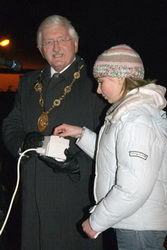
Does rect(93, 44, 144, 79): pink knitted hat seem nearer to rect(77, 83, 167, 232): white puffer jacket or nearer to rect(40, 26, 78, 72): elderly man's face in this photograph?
rect(77, 83, 167, 232): white puffer jacket

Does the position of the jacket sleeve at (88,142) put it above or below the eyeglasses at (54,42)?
below

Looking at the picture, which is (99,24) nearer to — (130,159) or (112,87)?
(112,87)

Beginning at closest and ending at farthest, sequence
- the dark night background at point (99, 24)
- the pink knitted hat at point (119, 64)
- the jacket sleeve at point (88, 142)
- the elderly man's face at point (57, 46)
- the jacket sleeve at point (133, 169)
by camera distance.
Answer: the jacket sleeve at point (133, 169)
the pink knitted hat at point (119, 64)
the jacket sleeve at point (88, 142)
the elderly man's face at point (57, 46)
the dark night background at point (99, 24)

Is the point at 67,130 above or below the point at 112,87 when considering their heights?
below

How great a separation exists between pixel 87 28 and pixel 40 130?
2.77m

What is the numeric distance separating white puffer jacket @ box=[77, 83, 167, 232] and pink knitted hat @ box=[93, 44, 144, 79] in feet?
0.22

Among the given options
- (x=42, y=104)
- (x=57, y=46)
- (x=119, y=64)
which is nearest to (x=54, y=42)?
(x=57, y=46)

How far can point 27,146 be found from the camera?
1314 millimetres

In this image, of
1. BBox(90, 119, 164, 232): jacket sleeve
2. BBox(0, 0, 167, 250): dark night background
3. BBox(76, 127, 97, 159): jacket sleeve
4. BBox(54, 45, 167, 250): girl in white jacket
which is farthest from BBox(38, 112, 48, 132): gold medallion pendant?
BBox(0, 0, 167, 250): dark night background

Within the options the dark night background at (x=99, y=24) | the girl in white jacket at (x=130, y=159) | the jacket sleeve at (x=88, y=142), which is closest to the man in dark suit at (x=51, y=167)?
the jacket sleeve at (x=88, y=142)

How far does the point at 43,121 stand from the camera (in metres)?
1.45

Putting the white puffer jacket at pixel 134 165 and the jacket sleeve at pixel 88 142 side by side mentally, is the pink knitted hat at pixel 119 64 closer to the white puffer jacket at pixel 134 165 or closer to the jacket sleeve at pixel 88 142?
the white puffer jacket at pixel 134 165

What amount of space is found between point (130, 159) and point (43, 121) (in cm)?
63

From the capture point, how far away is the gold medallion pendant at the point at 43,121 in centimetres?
145
